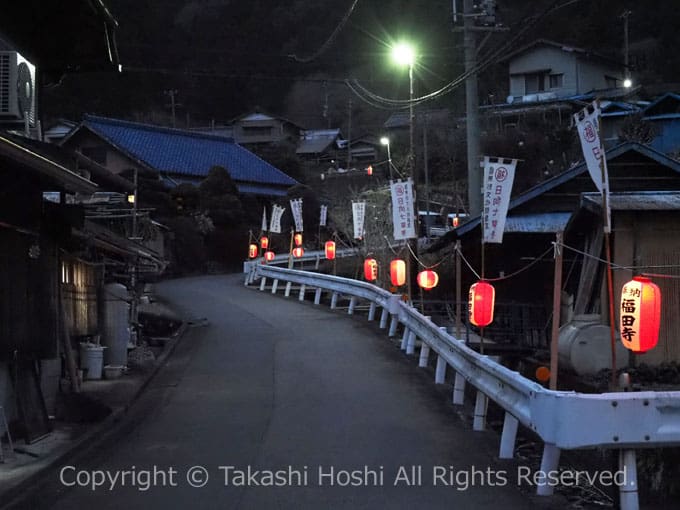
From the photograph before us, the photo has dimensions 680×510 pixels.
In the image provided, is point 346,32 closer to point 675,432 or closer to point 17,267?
point 17,267

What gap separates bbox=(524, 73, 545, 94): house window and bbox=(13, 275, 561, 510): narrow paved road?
3788cm

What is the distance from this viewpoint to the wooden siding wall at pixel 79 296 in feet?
47.6

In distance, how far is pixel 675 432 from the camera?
6570mm

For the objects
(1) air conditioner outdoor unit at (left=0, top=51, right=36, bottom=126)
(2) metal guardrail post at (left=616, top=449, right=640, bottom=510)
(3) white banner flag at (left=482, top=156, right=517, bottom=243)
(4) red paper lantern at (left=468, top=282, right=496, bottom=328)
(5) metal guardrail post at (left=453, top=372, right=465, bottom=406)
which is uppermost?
(1) air conditioner outdoor unit at (left=0, top=51, right=36, bottom=126)

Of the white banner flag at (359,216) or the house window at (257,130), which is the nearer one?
the white banner flag at (359,216)

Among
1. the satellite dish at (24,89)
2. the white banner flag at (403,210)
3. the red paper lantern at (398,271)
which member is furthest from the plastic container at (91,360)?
the red paper lantern at (398,271)

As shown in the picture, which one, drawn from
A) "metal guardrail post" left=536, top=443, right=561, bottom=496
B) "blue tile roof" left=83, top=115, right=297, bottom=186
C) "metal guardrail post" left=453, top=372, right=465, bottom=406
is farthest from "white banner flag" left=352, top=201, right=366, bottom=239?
"metal guardrail post" left=536, top=443, right=561, bottom=496

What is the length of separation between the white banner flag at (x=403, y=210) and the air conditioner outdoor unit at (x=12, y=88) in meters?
12.1

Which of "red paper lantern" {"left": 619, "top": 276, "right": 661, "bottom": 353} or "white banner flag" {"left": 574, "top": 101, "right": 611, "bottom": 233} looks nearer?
"white banner flag" {"left": 574, "top": 101, "right": 611, "bottom": 233}

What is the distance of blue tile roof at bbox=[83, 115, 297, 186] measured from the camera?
49.4 m

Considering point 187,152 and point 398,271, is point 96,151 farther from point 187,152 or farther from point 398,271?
point 398,271

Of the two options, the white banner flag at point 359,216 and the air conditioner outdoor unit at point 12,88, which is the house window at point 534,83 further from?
the air conditioner outdoor unit at point 12,88

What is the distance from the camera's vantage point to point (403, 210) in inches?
878

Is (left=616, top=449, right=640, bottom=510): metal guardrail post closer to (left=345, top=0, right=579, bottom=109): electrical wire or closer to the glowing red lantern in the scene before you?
(left=345, top=0, right=579, bottom=109): electrical wire
